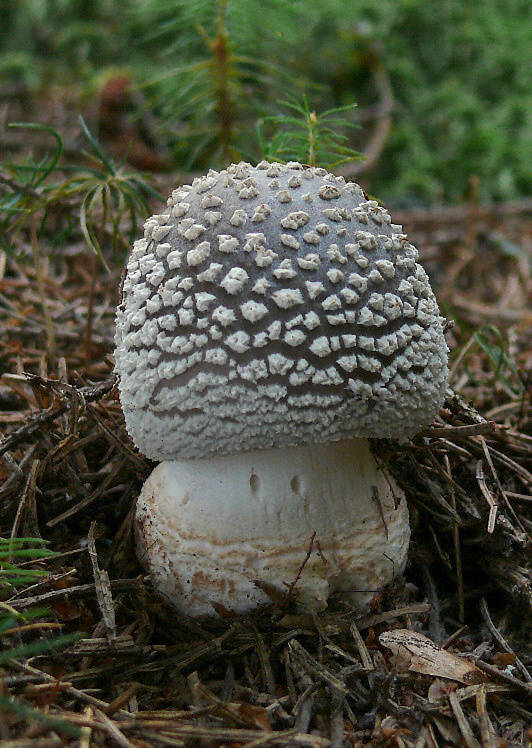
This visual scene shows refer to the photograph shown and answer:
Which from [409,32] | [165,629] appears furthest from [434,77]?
[165,629]

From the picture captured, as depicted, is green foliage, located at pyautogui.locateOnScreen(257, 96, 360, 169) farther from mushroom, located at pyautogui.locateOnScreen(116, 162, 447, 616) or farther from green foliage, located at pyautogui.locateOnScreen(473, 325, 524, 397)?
green foliage, located at pyautogui.locateOnScreen(473, 325, 524, 397)

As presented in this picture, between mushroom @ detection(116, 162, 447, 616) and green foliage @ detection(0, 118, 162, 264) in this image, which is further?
green foliage @ detection(0, 118, 162, 264)

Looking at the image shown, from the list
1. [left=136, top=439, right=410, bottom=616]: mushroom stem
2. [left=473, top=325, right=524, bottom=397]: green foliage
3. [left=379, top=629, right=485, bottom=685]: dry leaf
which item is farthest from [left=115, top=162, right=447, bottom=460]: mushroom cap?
[left=473, top=325, right=524, bottom=397]: green foliage

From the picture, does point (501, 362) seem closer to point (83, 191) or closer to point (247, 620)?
point (247, 620)

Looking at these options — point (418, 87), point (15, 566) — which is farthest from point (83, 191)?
point (418, 87)

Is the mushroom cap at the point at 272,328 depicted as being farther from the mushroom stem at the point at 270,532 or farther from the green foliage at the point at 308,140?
the green foliage at the point at 308,140

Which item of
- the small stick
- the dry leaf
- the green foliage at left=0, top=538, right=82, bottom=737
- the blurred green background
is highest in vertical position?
the blurred green background
